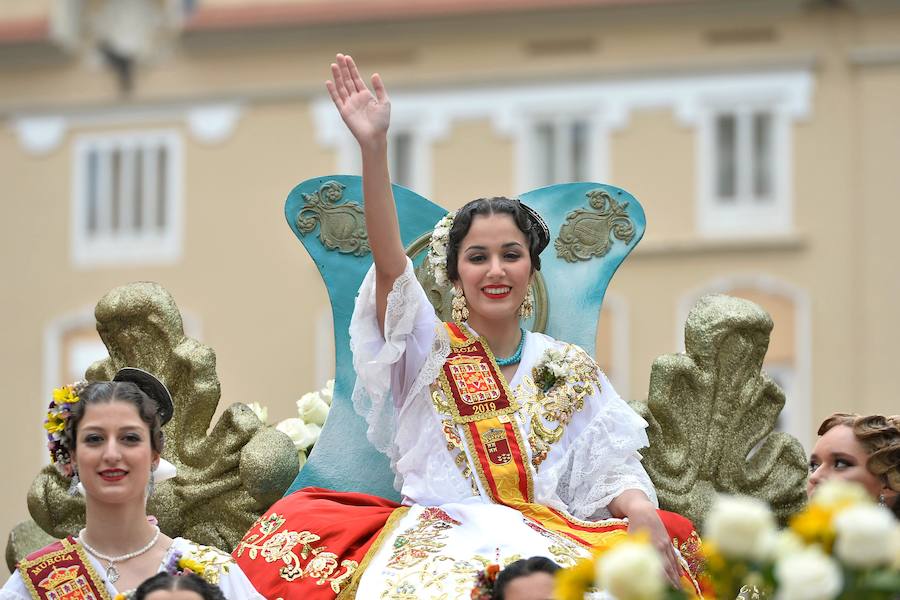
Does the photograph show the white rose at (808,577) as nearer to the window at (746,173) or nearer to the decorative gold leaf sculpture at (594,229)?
the decorative gold leaf sculpture at (594,229)

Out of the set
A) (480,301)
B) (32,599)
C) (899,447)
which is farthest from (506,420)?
(32,599)

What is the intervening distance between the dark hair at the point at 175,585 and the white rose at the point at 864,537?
1566 millimetres

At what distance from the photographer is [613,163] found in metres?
23.1

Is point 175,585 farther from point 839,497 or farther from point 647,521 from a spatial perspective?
point 647,521

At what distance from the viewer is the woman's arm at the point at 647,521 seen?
5.00 metres

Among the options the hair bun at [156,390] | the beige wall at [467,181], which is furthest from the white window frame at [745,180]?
the hair bun at [156,390]

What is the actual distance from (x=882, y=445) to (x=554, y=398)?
3.21ft

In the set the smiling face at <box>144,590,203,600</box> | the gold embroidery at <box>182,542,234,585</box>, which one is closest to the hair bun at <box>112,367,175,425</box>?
the gold embroidery at <box>182,542,234,585</box>

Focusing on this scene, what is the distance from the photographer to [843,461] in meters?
5.29

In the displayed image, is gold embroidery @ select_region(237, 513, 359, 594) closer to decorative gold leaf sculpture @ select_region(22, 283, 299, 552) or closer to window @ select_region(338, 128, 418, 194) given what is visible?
decorative gold leaf sculpture @ select_region(22, 283, 299, 552)

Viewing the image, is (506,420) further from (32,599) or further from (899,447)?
(32,599)

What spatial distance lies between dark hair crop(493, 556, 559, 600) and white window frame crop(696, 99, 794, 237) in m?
19.1

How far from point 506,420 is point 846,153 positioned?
18.1 m

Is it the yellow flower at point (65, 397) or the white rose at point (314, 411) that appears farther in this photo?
the white rose at point (314, 411)
